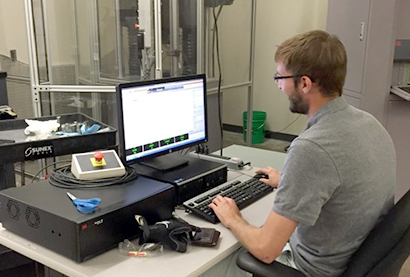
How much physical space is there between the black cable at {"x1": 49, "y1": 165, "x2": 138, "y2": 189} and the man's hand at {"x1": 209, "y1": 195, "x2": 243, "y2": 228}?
317 mm

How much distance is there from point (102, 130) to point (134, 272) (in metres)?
1.05

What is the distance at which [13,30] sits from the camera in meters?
4.21

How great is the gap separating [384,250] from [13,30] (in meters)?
4.11

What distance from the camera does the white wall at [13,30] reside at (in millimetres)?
4145

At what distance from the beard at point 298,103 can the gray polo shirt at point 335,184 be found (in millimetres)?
68

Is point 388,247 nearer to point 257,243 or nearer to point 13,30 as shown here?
point 257,243

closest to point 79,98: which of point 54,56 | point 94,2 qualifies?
point 54,56

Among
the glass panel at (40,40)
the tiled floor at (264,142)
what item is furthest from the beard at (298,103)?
the tiled floor at (264,142)

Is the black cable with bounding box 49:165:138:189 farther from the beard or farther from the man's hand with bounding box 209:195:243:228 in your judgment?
the beard

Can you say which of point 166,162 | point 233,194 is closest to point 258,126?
point 166,162

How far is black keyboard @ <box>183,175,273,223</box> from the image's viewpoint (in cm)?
154

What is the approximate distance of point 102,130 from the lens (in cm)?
211

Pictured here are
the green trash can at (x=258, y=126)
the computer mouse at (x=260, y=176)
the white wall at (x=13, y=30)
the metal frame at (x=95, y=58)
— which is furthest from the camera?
the green trash can at (x=258, y=126)

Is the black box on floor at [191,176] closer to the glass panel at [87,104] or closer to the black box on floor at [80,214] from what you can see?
the black box on floor at [80,214]
